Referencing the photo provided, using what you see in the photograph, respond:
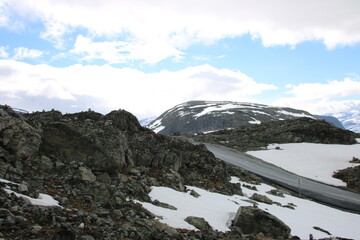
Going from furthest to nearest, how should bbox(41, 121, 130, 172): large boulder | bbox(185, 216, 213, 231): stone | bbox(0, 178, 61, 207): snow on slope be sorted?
bbox(41, 121, 130, 172): large boulder → bbox(185, 216, 213, 231): stone → bbox(0, 178, 61, 207): snow on slope

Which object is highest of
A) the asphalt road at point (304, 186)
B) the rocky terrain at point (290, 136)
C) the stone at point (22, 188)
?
the rocky terrain at point (290, 136)

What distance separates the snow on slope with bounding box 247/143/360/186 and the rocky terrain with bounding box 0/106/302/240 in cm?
2479

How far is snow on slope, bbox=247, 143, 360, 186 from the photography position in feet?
132

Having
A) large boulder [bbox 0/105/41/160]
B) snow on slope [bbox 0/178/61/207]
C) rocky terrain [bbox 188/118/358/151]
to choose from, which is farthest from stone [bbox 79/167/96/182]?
rocky terrain [bbox 188/118/358/151]

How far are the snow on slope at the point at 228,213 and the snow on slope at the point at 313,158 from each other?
61.2ft

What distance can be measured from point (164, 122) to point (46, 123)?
172970 millimetres

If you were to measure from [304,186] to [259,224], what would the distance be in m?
21.8

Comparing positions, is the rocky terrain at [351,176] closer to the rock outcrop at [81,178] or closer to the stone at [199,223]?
the rock outcrop at [81,178]

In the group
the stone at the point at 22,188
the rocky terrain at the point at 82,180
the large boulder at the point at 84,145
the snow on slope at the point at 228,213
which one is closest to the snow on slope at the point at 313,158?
the snow on slope at the point at 228,213

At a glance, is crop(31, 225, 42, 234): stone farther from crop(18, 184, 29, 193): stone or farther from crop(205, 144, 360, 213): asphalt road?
crop(205, 144, 360, 213): asphalt road

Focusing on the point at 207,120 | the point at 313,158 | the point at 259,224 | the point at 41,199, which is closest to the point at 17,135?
the point at 41,199

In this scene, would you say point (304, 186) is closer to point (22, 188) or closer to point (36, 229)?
point (22, 188)

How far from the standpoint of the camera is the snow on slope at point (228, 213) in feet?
40.2

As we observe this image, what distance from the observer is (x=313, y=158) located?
45.4 meters
